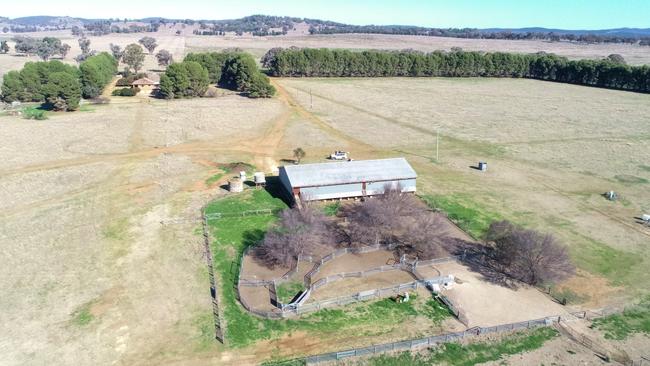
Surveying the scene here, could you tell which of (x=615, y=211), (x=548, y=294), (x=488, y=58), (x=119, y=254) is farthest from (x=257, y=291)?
(x=488, y=58)

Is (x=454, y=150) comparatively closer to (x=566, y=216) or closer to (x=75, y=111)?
(x=566, y=216)

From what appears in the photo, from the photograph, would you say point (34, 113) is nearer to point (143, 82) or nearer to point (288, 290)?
point (143, 82)

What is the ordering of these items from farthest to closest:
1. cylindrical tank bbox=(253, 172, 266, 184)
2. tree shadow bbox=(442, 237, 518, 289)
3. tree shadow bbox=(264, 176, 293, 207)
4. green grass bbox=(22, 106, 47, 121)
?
green grass bbox=(22, 106, 47, 121) → cylindrical tank bbox=(253, 172, 266, 184) → tree shadow bbox=(264, 176, 293, 207) → tree shadow bbox=(442, 237, 518, 289)

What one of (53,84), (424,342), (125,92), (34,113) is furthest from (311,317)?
(125,92)

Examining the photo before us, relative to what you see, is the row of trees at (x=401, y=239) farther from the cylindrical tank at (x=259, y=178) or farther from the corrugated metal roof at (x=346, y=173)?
the cylindrical tank at (x=259, y=178)

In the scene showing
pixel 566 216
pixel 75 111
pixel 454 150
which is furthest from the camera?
pixel 75 111

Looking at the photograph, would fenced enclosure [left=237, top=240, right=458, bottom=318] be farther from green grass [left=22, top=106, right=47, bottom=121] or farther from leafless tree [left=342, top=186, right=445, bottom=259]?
green grass [left=22, top=106, right=47, bottom=121]

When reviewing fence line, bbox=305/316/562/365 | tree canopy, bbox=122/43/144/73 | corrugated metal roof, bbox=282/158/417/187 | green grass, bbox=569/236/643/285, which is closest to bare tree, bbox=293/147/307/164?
corrugated metal roof, bbox=282/158/417/187
